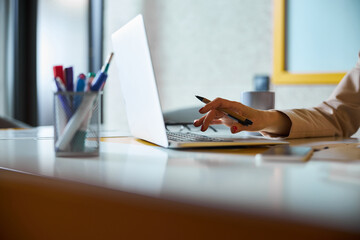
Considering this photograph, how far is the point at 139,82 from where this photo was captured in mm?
751

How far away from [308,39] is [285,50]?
0.15 meters

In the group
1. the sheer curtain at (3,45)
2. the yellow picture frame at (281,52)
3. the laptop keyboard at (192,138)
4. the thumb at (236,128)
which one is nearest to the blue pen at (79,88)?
the laptop keyboard at (192,138)

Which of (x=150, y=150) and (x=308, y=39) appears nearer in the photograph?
(x=150, y=150)

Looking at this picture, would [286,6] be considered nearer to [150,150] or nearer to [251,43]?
[251,43]

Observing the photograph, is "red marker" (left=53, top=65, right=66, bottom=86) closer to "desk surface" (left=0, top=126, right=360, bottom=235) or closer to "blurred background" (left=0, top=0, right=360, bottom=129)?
"desk surface" (left=0, top=126, right=360, bottom=235)

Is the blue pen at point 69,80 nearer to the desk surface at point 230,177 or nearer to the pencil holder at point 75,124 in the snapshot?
the pencil holder at point 75,124

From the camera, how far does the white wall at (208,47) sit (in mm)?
2445

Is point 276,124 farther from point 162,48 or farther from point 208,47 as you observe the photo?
point 162,48

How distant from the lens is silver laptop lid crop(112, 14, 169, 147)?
A: 2.18ft

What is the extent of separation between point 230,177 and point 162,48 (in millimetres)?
2506

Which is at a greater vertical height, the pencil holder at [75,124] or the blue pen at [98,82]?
the blue pen at [98,82]

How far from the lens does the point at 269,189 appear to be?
0.38 meters

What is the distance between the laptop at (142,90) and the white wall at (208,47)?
1698 millimetres

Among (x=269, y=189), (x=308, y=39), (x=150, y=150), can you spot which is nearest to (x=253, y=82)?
(x=308, y=39)
